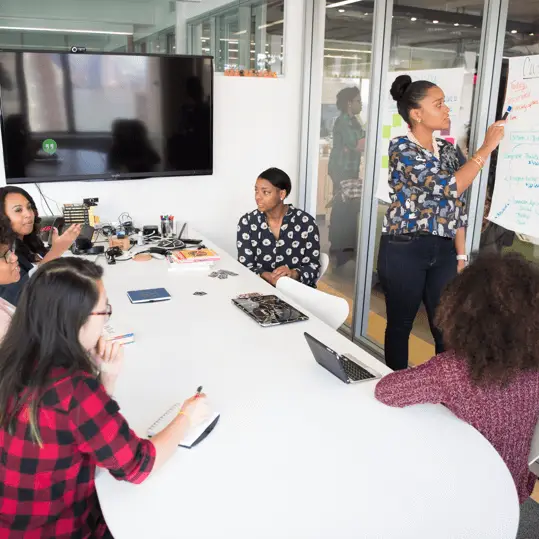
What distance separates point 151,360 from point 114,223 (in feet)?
7.45

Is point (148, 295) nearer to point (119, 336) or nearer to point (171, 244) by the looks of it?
point (119, 336)

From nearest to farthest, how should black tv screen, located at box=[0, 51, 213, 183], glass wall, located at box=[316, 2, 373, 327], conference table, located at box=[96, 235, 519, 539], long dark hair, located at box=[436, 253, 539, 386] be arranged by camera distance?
conference table, located at box=[96, 235, 519, 539] < long dark hair, located at box=[436, 253, 539, 386] < black tv screen, located at box=[0, 51, 213, 183] < glass wall, located at box=[316, 2, 373, 327]

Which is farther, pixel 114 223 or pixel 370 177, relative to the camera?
pixel 114 223

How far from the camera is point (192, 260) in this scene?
10.0 feet

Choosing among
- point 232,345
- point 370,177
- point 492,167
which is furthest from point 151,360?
point 370,177

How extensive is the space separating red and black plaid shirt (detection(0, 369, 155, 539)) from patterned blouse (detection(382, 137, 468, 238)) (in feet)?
5.72

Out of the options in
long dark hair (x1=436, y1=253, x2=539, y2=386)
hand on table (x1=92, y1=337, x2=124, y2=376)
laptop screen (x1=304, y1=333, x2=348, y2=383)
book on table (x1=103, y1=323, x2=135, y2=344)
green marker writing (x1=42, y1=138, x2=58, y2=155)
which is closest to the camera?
long dark hair (x1=436, y1=253, x2=539, y2=386)

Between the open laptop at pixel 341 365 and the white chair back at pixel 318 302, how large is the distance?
0.49 meters

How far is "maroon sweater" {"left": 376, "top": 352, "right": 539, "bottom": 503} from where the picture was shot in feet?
4.89

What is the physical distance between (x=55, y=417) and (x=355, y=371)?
95cm

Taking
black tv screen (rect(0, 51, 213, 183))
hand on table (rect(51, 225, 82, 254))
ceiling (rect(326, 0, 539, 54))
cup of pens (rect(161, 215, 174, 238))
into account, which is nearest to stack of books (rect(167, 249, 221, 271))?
hand on table (rect(51, 225, 82, 254))

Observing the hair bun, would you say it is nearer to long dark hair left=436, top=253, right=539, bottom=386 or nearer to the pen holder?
long dark hair left=436, top=253, right=539, bottom=386

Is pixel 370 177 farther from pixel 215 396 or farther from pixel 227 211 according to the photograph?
pixel 215 396

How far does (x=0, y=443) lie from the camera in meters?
1.27
